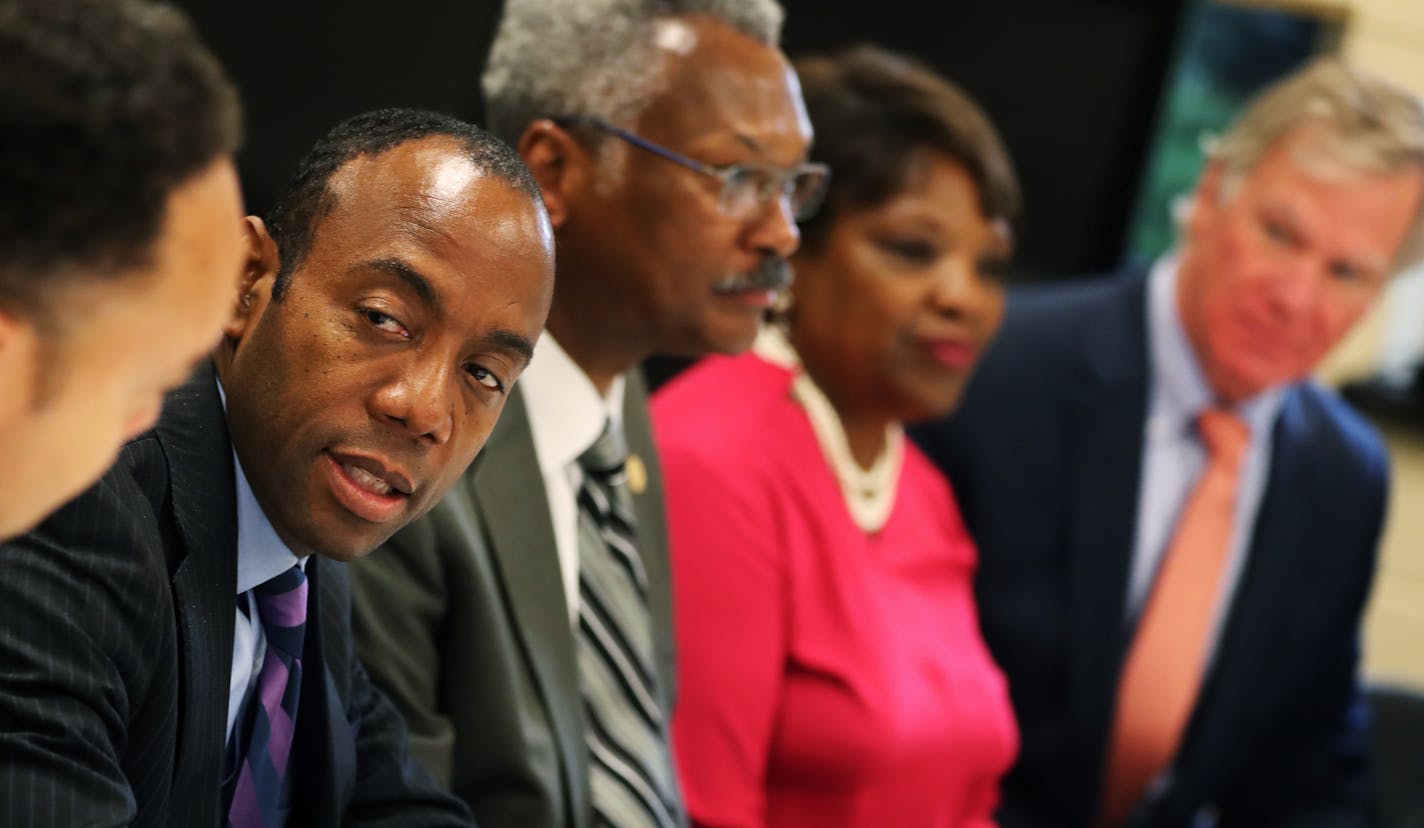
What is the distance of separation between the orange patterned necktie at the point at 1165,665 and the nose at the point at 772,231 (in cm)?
117

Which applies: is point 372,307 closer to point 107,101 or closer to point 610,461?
point 107,101

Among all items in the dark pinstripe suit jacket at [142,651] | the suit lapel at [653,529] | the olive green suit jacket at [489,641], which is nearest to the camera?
the dark pinstripe suit jacket at [142,651]

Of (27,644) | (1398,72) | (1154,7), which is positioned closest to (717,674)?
(27,644)

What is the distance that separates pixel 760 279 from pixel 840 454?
534 mm

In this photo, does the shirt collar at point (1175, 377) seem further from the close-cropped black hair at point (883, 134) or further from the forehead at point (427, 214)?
the forehead at point (427, 214)

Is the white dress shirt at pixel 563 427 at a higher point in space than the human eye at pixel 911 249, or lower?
higher

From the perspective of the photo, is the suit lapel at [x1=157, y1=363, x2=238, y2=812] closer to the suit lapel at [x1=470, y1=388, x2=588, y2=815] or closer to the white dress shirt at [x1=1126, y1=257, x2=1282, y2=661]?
the suit lapel at [x1=470, y1=388, x2=588, y2=815]

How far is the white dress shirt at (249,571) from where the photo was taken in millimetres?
1101

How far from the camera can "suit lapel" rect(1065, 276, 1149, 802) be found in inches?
98.4

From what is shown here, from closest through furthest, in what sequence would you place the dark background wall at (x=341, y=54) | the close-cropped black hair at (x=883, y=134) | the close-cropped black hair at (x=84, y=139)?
the close-cropped black hair at (x=84, y=139), the close-cropped black hair at (x=883, y=134), the dark background wall at (x=341, y=54)

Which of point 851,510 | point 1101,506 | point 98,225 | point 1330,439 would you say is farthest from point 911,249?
point 98,225

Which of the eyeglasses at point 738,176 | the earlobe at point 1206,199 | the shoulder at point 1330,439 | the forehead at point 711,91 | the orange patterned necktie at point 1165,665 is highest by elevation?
the forehead at point 711,91

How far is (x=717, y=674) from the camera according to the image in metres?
1.93

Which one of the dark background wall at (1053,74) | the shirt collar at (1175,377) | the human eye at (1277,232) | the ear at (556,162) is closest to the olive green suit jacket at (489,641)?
the ear at (556,162)
